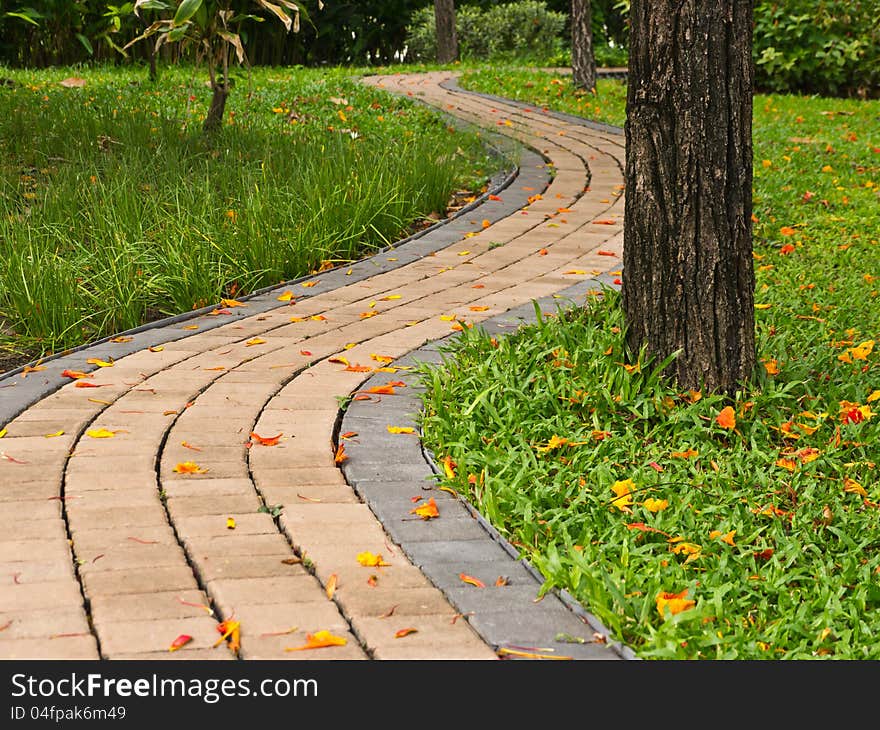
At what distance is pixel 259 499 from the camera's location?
2910mm

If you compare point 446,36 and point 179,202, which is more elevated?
point 446,36

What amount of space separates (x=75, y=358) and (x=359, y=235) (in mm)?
2002

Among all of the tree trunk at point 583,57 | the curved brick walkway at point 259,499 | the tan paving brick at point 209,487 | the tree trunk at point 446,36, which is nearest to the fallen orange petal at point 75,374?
the curved brick walkway at point 259,499

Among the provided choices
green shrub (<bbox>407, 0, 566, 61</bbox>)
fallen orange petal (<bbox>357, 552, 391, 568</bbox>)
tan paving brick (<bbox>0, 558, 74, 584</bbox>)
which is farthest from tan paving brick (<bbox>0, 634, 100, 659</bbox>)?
green shrub (<bbox>407, 0, 566, 61</bbox>)

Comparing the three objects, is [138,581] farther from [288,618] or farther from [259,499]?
[259,499]

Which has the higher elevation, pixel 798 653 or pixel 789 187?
pixel 789 187

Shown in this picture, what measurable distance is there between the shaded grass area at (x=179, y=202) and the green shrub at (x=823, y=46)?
586 cm

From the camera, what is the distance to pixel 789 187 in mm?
7219

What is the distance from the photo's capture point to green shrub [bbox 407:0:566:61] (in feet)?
54.7

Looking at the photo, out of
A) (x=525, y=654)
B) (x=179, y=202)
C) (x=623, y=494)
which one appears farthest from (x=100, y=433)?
(x=179, y=202)

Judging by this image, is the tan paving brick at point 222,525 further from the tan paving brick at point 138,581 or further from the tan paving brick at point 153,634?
the tan paving brick at point 153,634

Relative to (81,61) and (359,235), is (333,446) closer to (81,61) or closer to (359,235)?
(359,235)

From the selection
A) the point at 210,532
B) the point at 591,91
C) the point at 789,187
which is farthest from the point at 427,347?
the point at 591,91

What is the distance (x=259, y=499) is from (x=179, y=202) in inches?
124
